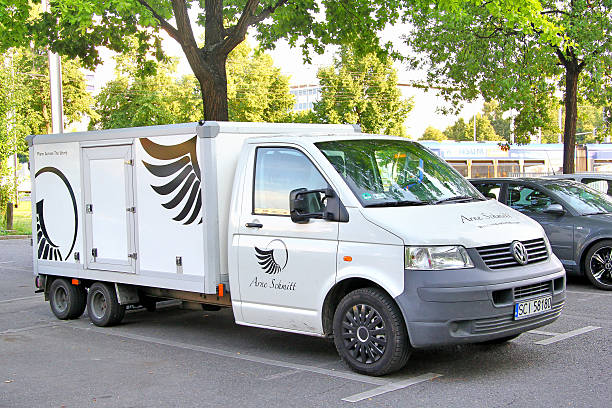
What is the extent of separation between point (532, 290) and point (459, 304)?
814 millimetres

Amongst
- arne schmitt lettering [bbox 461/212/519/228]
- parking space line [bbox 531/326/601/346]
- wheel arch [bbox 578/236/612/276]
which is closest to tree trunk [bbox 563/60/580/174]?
wheel arch [bbox 578/236/612/276]

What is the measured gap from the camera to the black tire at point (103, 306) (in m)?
8.95

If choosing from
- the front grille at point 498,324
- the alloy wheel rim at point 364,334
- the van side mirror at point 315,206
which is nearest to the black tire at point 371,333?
the alloy wheel rim at point 364,334

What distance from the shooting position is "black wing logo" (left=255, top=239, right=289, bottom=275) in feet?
22.4

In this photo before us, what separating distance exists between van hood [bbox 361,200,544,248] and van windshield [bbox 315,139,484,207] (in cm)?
20

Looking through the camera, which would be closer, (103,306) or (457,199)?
(457,199)

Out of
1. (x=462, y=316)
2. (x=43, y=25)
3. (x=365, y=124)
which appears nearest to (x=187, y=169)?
(x=462, y=316)

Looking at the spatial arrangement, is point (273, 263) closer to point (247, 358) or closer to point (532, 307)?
point (247, 358)

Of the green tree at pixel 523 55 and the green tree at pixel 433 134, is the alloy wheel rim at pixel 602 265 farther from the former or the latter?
the green tree at pixel 433 134

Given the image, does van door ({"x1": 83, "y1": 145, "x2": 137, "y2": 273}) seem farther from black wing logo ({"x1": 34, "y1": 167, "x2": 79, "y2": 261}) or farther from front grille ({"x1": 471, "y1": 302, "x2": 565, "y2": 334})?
front grille ({"x1": 471, "y1": 302, "x2": 565, "y2": 334})

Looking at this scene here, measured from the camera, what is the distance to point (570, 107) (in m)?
18.3

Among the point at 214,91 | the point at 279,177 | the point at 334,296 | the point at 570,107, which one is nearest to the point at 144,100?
the point at 570,107

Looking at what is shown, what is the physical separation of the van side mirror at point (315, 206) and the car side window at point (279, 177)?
0.15m

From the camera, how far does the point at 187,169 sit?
7.65m
